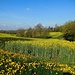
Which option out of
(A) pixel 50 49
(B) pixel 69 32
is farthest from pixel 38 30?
(A) pixel 50 49

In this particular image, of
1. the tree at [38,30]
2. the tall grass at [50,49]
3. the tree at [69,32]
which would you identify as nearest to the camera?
the tall grass at [50,49]

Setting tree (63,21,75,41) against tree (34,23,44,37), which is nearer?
tree (63,21,75,41)

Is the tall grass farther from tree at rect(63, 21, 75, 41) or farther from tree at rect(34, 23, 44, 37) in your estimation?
tree at rect(34, 23, 44, 37)

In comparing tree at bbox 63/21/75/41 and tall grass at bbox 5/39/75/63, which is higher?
tree at bbox 63/21/75/41

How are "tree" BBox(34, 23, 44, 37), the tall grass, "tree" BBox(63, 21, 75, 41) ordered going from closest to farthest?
the tall grass < "tree" BBox(63, 21, 75, 41) < "tree" BBox(34, 23, 44, 37)

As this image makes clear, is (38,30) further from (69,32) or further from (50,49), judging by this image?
(50,49)

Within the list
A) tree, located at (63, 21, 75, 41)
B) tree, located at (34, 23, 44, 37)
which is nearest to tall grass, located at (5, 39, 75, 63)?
tree, located at (63, 21, 75, 41)

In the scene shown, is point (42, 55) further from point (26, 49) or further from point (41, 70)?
point (41, 70)

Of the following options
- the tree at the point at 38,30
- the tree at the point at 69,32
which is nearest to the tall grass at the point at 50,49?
the tree at the point at 69,32

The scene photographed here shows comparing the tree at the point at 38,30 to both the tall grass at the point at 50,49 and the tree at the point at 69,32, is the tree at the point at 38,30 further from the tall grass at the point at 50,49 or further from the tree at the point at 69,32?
the tall grass at the point at 50,49

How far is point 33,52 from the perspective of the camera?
2356cm

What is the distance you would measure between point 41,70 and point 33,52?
15.0 metres

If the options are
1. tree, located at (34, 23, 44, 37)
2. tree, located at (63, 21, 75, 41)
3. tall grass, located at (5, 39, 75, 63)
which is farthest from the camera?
tree, located at (34, 23, 44, 37)

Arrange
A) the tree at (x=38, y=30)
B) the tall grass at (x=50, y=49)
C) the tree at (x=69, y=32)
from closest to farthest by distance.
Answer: the tall grass at (x=50, y=49)
the tree at (x=69, y=32)
the tree at (x=38, y=30)
